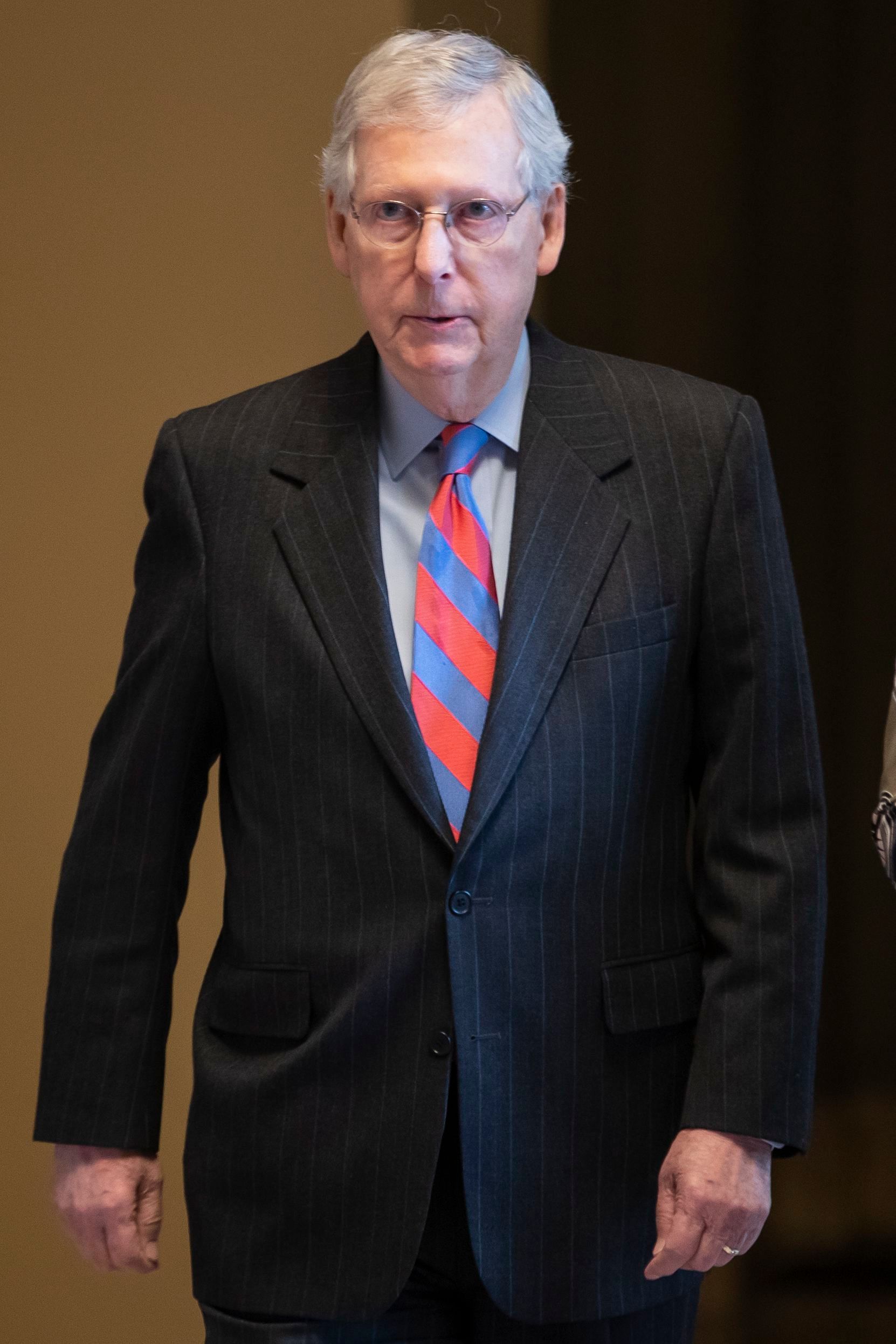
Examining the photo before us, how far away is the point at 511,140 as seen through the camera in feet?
5.61

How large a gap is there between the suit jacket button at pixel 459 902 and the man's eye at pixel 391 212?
2.10 ft

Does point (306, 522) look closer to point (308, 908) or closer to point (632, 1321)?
point (308, 908)

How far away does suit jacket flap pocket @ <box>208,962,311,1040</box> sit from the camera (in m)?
1.71

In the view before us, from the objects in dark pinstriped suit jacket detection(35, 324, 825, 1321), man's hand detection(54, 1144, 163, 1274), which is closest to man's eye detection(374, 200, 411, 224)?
dark pinstriped suit jacket detection(35, 324, 825, 1321)

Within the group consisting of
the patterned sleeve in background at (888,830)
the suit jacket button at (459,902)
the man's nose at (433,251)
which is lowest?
the suit jacket button at (459,902)

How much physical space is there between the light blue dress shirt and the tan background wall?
1034 mm

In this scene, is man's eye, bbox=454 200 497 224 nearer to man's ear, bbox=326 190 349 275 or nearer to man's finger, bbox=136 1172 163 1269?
man's ear, bbox=326 190 349 275

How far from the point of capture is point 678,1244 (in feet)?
5.24

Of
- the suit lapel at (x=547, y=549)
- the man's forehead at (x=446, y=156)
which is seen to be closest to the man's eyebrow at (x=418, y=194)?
the man's forehead at (x=446, y=156)

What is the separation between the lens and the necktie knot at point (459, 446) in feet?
5.81

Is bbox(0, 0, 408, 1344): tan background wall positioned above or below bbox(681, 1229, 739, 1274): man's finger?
above

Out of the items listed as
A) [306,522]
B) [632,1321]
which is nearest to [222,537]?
[306,522]

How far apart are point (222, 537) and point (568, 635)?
367 mm

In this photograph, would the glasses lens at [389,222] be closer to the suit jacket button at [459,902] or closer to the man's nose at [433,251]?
the man's nose at [433,251]
